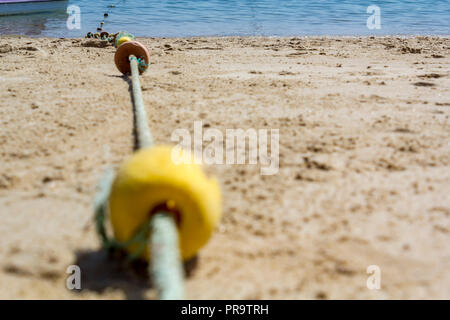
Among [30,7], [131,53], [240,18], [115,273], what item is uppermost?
[30,7]

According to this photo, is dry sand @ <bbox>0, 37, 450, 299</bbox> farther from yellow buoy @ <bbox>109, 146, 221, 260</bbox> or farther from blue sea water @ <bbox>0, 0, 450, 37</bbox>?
blue sea water @ <bbox>0, 0, 450, 37</bbox>

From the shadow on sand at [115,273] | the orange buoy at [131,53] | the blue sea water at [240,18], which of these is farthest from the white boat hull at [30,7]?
the shadow on sand at [115,273]

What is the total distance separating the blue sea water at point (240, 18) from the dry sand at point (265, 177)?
15.4ft

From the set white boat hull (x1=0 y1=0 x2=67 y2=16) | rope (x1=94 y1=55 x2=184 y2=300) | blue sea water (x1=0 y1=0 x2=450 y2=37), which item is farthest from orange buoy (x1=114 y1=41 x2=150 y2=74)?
white boat hull (x1=0 y1=0 x2=67 y2=16)

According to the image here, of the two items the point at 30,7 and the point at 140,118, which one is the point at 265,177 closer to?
the point at 140,118

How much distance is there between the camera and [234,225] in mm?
2162

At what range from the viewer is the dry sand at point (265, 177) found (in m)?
1.79

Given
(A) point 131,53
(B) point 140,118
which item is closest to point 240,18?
(A) point 131,53

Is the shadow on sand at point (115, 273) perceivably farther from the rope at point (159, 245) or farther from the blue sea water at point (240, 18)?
the blue sea water at point (240, 18)

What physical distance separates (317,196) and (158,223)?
114 cm

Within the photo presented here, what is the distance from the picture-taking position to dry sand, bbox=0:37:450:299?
1793mm

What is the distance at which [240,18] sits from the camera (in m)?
11.4

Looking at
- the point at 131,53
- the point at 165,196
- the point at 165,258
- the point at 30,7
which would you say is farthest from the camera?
the point at 30,7

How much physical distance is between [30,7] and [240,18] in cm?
630
